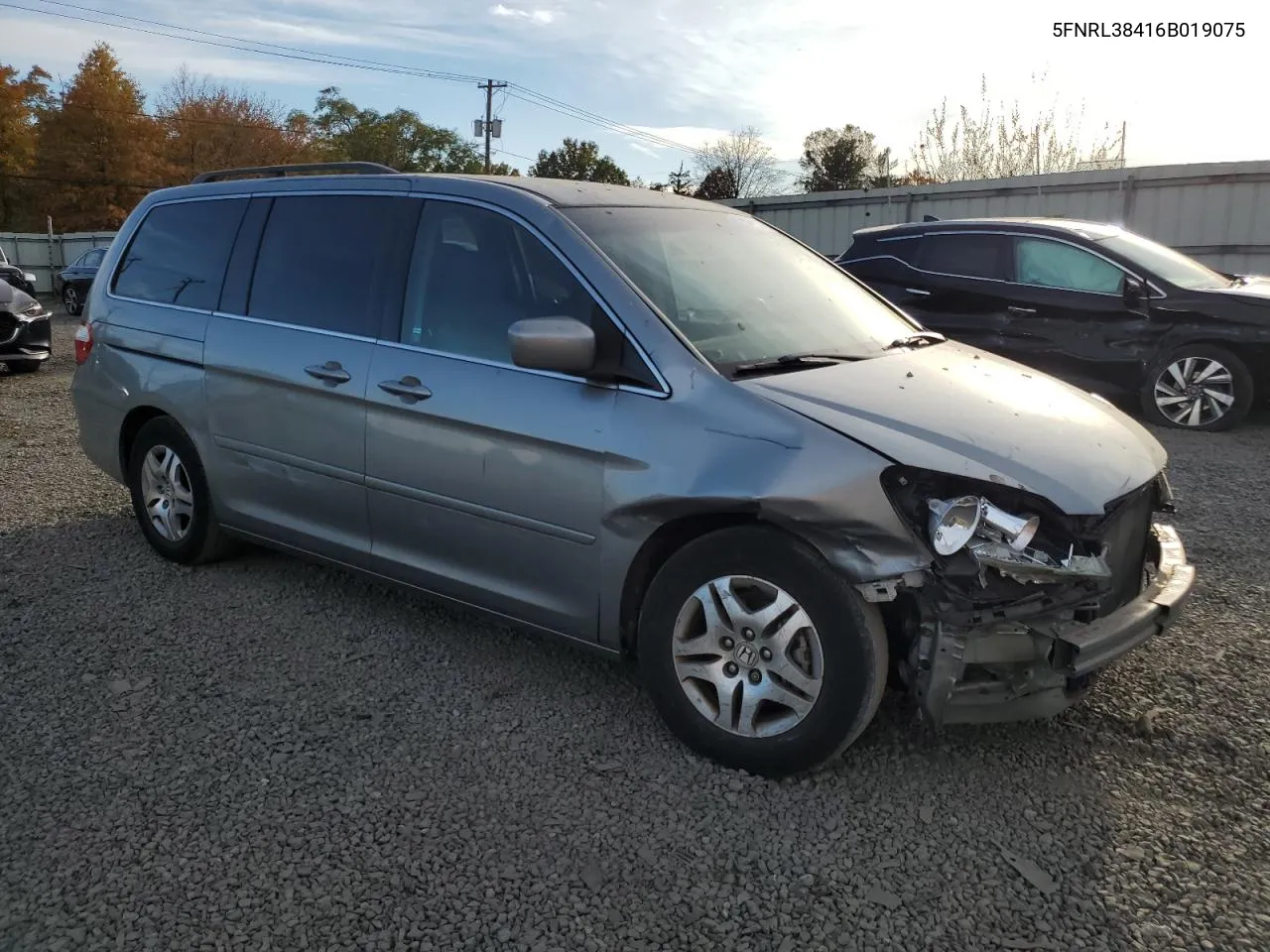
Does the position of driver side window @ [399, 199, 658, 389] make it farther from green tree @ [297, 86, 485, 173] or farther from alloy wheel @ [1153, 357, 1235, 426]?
green tree @ [297, 86, 485, 173]

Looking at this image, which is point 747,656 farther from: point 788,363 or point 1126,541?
point 1126,541

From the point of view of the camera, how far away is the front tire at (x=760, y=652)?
287 cm

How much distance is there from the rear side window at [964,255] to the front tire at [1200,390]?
158 centimetres

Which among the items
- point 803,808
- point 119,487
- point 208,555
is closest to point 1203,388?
point 803,808

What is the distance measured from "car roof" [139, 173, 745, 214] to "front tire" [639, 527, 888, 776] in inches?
60.2

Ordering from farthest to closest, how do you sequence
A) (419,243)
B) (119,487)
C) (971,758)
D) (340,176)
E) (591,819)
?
(119,487) → (340,176) → (419,243) → (971,758) → (591,819)

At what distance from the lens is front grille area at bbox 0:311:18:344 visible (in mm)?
12164

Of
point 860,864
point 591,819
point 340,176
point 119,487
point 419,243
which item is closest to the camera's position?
point 860,864

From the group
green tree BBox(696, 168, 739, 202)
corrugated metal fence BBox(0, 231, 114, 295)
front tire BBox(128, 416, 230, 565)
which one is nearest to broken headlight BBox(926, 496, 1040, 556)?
front tire BBox(128, 416, 230, 565)

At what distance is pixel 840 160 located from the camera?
152 ft

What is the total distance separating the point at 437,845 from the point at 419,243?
7.37 ft

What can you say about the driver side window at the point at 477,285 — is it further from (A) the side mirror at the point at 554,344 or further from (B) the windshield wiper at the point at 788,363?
(B) the windshield wiper at the point at 788,363

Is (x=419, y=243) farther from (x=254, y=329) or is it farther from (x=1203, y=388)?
(x=1203, y=388)

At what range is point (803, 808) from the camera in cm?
297
